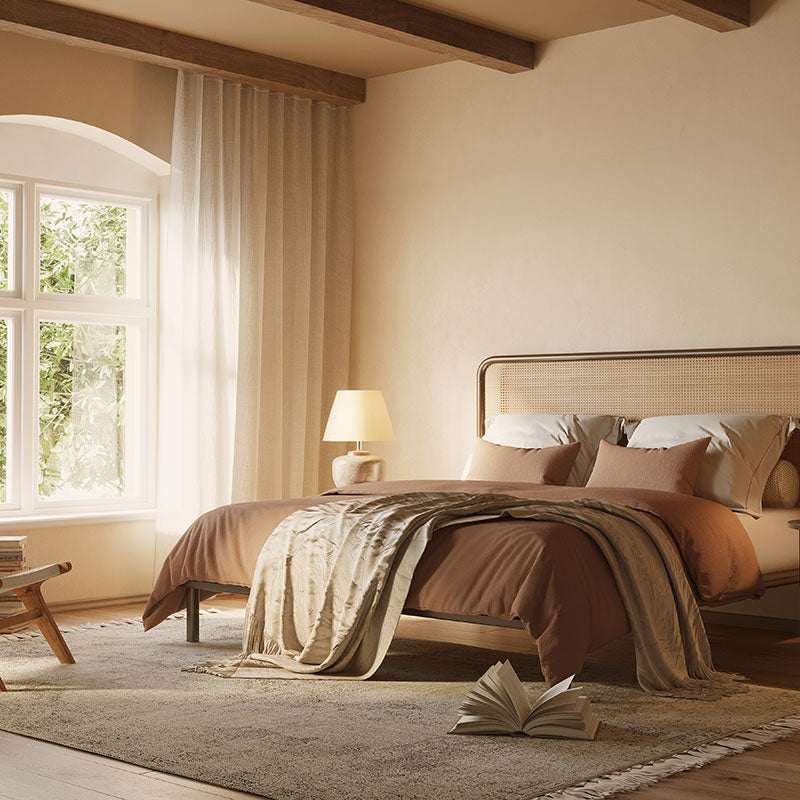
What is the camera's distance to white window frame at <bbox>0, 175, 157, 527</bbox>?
20.2ft

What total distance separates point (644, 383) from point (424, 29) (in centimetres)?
196

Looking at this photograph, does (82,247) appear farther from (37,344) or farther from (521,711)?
(521,711)

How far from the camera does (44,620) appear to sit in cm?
454

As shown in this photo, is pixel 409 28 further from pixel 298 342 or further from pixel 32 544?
pixel 32 544

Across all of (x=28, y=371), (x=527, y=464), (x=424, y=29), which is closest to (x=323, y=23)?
(x=424, y=29)

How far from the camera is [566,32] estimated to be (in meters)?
6.17

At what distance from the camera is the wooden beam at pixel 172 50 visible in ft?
18.6

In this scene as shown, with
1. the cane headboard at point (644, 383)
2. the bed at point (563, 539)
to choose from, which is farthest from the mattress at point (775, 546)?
the cane headboard at point (644, 383)

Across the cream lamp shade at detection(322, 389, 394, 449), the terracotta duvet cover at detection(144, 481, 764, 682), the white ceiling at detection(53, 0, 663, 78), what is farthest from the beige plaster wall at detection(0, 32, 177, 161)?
the terracotta duvet cover at detection(144, 481, 764, 682)

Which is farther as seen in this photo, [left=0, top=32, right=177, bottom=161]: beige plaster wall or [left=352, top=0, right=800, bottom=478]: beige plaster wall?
[left=0, top=32, right=177, bottom=161]: beige plaster wall

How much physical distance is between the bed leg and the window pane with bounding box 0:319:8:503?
5.00ft

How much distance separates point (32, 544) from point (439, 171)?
2.91 meters

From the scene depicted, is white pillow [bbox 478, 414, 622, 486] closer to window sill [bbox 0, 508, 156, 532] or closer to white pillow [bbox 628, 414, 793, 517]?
white pillow [bbox 628, 414, 793, 517]

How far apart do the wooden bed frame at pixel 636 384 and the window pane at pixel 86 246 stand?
201cm
